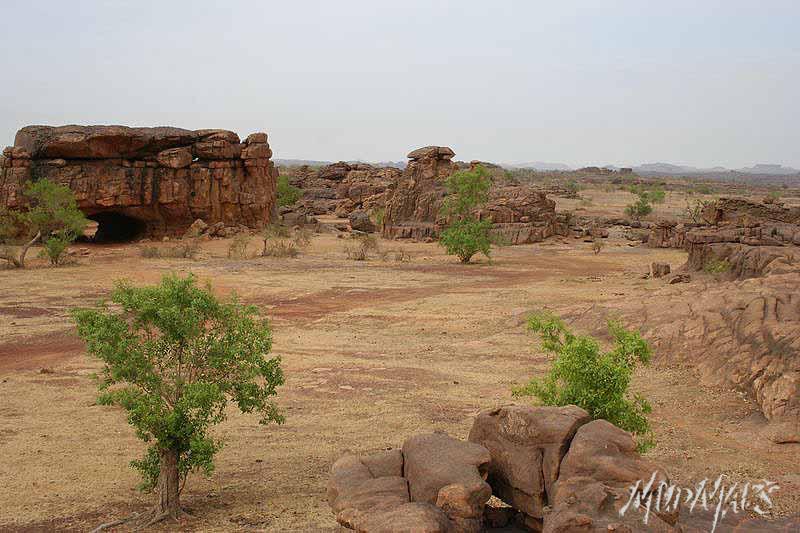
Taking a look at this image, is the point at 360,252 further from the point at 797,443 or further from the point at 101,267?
the point at 797,443

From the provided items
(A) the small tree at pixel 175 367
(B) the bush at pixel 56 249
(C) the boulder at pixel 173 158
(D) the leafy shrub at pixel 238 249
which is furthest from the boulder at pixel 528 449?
(C) the boulder at pixel 173 158

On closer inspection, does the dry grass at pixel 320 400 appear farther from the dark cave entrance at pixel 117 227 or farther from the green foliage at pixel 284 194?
the green foliage at pixel 284 194

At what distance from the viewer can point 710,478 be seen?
7703 millimetres

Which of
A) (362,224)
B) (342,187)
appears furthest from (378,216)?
(342,187)

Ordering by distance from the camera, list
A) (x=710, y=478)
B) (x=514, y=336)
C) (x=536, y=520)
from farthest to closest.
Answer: (x=514, y=336) → (x=710, y=478) → (x=536, y=520)

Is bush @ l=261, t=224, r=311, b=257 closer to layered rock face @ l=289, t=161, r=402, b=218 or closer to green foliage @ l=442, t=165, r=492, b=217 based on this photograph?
green foliage @ l=442, t=165, r=492, b=217

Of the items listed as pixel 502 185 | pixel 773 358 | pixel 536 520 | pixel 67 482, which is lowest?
pixel 67 482

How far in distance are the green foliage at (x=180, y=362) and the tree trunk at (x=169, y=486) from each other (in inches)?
3.3

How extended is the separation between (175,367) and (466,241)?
21.4 m

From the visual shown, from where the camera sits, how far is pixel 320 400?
11000 millimetres

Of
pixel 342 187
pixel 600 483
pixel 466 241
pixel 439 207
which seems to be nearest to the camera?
pixel 600 483

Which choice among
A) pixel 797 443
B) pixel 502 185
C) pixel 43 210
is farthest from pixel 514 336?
pixel 502 185

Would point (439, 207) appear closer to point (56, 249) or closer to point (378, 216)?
point (378, 216)

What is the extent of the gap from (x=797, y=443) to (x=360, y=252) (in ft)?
74.3
